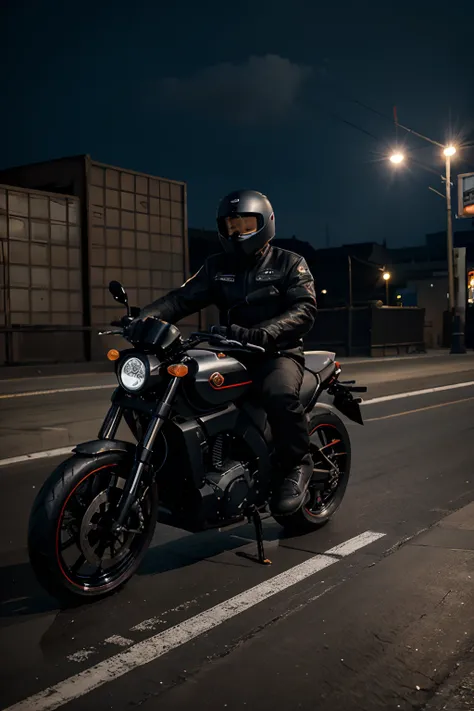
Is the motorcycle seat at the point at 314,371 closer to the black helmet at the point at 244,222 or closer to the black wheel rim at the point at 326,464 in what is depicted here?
the black wheel rim at the point at 326,464

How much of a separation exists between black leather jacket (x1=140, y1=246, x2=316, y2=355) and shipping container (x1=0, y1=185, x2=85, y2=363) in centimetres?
2179

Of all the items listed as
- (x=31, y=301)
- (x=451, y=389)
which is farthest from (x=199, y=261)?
(x=451, y=389)

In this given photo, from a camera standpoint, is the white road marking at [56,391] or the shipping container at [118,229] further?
→ the shipping container at [118,229]

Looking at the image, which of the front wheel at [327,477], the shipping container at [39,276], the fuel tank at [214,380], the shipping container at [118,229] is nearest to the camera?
the fuel tank at [214,380]

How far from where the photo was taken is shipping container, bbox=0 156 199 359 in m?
29.9

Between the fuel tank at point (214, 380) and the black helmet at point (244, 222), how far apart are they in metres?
0.74

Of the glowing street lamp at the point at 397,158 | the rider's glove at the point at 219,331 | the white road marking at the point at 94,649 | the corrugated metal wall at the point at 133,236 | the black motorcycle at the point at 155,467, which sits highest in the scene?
the glowing street lamp at the point at 397,158

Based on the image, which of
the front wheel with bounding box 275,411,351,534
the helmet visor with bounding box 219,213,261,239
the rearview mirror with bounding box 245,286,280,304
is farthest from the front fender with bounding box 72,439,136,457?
the front wheel with bounding box 275,411,351,534

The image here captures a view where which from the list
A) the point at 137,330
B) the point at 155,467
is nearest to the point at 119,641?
the point at 155,467

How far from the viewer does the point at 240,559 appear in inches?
192

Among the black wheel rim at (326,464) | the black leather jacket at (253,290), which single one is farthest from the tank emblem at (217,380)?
the black wheel rim at (326,464)

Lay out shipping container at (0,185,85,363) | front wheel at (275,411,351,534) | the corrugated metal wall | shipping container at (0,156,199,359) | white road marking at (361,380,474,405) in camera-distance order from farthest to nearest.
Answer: the corrugated metal wall
shipping container at (0,156,199,359)
shipping container at (0,185,85,363)
white road marking at (361,380,474,405)
front wheel at (275,411,351,534)

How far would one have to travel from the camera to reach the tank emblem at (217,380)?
14.1 ft

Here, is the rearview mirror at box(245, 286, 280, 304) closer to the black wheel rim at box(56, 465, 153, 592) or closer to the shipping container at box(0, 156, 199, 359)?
the black wheel rim at box(56, 465, 153, 592)
